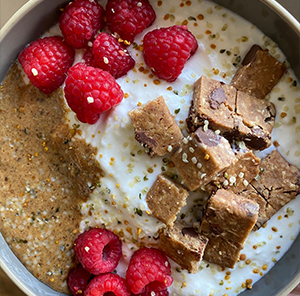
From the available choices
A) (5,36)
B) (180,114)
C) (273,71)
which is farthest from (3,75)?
(273,71)

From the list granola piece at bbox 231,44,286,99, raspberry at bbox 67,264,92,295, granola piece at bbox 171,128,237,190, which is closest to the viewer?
granola piece at bbox 171,128,237,190

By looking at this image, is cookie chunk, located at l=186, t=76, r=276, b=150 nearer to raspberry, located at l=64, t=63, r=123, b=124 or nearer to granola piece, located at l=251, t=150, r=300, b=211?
granola piece, located at l=251, t=150, r=300, b=211

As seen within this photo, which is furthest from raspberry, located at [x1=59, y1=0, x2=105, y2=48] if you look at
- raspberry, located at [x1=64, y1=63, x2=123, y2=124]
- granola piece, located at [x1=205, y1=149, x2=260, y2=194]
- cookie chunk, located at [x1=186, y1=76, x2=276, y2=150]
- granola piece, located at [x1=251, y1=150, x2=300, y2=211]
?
granola piece, located at [x1=251, y1=150, x2=300, y2=211]

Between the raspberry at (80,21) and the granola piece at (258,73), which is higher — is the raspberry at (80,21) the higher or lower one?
the lower one

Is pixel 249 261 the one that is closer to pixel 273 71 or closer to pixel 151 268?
pixel 151 268

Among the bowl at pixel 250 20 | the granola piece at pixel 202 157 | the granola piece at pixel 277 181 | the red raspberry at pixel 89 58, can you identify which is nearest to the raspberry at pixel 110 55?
the red raspberry at pixel 89 58

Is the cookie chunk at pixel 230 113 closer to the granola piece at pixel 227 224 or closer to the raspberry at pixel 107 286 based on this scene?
the granola piece at pixel 227 224
